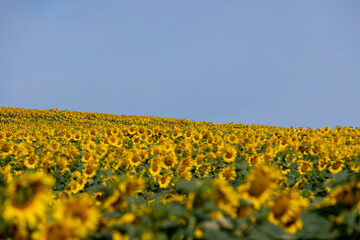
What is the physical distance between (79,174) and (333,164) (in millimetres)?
5692

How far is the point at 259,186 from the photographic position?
269 cm

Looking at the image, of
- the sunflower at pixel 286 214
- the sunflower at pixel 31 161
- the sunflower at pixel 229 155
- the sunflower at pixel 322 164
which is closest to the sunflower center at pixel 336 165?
the sunflower at pixel 322 164

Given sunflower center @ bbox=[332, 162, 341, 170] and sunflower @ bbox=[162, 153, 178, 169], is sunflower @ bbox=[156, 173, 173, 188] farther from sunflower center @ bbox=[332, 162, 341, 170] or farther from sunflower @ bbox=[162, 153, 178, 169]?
sunflower center @ bbox=[332, 162, 341, 170]

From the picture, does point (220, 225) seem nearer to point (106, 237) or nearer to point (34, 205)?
point (106, 237)

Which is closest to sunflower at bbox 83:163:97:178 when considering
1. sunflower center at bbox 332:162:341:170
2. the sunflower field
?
the sunflower field

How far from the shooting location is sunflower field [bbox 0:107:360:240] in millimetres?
2418

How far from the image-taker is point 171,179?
670cm

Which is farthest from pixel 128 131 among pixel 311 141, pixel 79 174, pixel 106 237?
pixel 106 237

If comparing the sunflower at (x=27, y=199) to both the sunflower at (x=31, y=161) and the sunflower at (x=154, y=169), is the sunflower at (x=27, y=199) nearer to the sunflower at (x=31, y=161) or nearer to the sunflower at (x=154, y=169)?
the sunflower at (x=154, y=169)

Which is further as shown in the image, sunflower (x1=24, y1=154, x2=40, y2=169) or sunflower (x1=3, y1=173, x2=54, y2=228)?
sunflower (x1=24, y1=154, x2=40, y2=169)

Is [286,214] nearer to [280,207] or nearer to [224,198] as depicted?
[280,207]

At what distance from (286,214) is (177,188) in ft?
4.20

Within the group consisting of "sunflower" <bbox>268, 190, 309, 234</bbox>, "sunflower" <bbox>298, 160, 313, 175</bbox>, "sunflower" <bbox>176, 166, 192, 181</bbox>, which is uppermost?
"sunflower" <bbox>298, 160, 313, 175</bbox>

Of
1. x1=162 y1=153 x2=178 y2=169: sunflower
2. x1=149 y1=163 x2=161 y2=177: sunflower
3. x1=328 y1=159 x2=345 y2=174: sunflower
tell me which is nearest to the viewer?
x1=149 y1=163 x2=161 y2=177: sunflower
